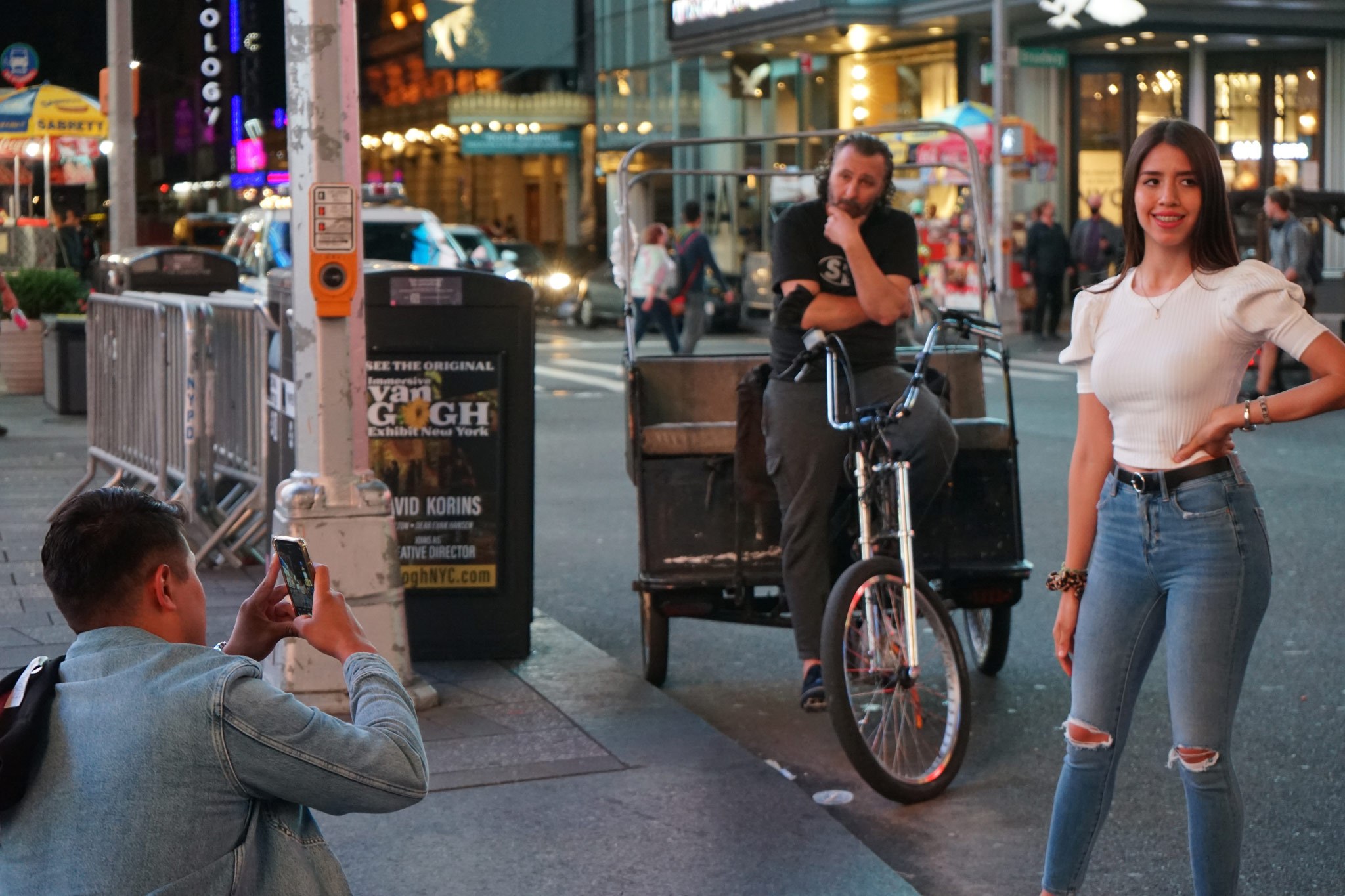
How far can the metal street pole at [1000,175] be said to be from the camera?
26562 mm

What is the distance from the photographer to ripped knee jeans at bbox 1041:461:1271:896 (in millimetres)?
3744

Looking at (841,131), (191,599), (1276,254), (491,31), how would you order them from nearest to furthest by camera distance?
(191,599)
(841,131)
(1276,254)
(491,31)

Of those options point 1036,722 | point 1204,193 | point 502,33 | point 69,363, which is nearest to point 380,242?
point 69,363

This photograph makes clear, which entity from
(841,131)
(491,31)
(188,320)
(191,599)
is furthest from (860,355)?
(491,31)

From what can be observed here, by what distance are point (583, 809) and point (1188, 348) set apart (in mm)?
2205

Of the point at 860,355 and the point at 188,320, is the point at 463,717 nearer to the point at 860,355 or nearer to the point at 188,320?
the point at 860,355

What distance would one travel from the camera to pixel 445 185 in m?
66.9

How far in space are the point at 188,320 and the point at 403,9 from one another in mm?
64602

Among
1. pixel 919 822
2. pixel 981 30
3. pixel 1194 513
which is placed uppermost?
pixel 981 30

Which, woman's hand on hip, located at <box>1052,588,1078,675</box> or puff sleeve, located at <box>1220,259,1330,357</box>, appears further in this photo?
woman's hand on hip, located at <box>1052,588,1078,675</box>

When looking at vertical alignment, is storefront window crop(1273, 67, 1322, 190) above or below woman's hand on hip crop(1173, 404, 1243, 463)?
above

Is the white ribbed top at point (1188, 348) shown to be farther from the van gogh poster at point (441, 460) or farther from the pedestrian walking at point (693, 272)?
the pedestrian walking at point (693, 272)

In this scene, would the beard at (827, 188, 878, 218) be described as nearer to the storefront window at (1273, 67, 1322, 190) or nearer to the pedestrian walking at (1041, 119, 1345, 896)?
the pedestrian walking at (1041, 119, 1345, 896)

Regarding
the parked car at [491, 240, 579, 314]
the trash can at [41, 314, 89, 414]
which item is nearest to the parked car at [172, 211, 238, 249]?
the parked car at [491, 240, 579, 314]
